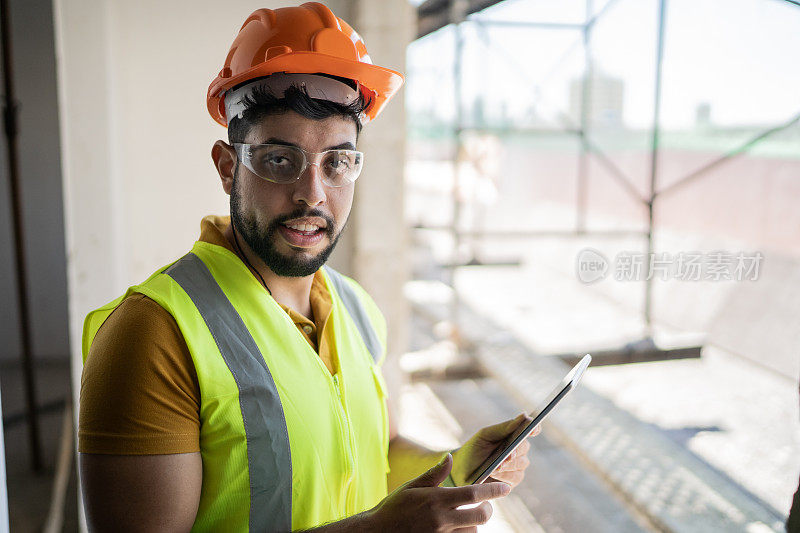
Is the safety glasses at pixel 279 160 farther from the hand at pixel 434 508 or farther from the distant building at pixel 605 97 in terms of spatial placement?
the distant building at pixel 605 97

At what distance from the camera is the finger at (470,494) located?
1.03 meters

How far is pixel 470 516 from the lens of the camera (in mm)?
1053

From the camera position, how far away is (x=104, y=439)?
1.01 m

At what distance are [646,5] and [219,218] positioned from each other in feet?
44.5

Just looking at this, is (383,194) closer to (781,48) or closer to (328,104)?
(328,104)

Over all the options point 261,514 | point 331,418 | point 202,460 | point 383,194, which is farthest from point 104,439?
point 383,194

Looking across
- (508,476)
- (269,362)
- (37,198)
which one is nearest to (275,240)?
(269,362)

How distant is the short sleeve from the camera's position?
101 centimetres

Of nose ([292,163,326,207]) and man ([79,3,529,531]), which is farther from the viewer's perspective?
nose ([292,163,326,207])

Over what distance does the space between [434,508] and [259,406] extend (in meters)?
0.37

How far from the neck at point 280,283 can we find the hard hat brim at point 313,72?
1.01 ft

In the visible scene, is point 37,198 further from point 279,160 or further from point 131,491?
point 131,491

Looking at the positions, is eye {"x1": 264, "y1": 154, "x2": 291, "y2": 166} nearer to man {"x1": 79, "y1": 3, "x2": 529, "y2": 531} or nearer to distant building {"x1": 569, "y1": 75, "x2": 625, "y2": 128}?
man {"x1": 79, "y1": 3, "x2": 529, "y2": 531}

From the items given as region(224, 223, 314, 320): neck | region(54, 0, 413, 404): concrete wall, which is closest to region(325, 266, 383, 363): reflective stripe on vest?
region(224, 223, 314, 320): neck
